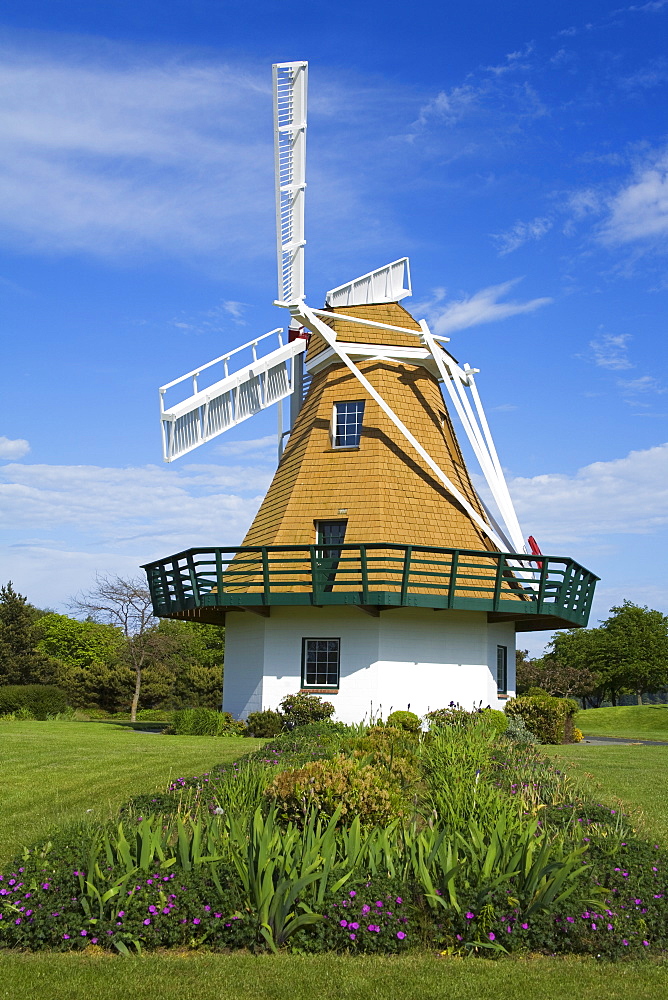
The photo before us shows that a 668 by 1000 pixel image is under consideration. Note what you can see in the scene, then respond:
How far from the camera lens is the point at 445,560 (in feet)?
68.1

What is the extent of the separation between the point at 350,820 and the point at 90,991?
3296mm

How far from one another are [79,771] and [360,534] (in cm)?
921

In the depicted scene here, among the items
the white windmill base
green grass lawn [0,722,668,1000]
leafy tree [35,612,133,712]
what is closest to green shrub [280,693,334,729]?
the white windmill base

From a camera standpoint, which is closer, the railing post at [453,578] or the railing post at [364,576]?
the railing post at [364,576]

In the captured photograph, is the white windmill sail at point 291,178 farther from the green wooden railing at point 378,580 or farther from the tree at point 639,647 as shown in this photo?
the tree at point 639,647

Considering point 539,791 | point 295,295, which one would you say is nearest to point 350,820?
point 539,791

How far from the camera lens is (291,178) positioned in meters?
25.0

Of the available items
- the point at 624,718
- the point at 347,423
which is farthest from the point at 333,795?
the point at 624,718

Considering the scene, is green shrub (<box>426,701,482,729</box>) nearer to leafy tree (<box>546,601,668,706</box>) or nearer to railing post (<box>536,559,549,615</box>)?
railing post (<box>536,559,549,615</box>)

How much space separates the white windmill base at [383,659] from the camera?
2044 cm

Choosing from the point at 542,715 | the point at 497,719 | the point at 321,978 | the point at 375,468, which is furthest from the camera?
the point at 375,468

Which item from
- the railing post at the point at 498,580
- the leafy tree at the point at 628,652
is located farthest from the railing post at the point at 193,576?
the leafy tree at the point at 628,652

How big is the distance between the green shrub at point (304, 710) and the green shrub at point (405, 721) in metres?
1.68

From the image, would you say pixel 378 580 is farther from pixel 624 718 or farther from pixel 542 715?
pixel 624 718
